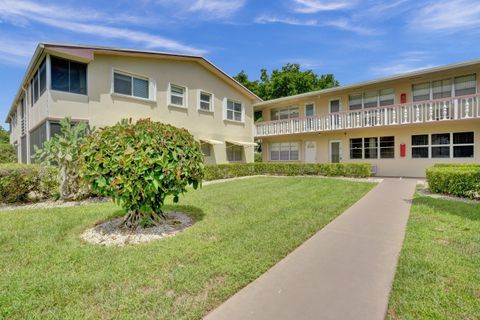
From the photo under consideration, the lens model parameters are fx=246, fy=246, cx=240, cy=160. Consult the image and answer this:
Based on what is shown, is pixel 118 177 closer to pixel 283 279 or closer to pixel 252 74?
pixel 283 279

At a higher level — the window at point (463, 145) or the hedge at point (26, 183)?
the window at point (463, 145)

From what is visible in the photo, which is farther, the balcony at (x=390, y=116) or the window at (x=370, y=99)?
the window at (x=370, y=99)

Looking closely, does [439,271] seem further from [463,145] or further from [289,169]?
[463,145]

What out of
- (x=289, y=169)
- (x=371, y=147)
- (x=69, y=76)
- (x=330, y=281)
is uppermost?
(x=69, y=76)

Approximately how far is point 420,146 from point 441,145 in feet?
3.53

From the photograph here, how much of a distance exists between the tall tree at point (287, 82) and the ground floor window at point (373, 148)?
19225 millimetres

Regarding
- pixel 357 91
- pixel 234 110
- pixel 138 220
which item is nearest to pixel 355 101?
pixel 357 91

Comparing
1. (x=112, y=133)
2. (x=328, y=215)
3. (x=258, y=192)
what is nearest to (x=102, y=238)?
(x=112, y=133)

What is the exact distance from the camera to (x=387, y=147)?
690 inches

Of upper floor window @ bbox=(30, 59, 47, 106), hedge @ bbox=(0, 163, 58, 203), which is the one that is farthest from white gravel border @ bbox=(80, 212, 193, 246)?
upper floor window @ bbox=(30, 59, 47, 106)

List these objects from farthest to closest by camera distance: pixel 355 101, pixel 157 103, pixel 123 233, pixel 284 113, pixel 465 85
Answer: pixel 284 113 → pixel 355 101 → pixel 157 103 → pixel 465 85 → pixel 123 233

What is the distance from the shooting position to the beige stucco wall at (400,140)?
14.7 metres

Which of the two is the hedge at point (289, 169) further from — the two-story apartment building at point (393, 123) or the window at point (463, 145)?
the window at point (463, 145)

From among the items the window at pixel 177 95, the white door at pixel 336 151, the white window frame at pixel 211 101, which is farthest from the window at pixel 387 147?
the window at pixel 177 95
